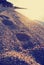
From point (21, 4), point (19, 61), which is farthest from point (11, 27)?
point (21, 4)

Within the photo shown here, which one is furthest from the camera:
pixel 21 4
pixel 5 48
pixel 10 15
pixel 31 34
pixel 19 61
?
pixel 21 4

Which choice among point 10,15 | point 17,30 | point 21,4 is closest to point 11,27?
point 17,30

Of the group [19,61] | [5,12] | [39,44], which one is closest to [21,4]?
[5,12]

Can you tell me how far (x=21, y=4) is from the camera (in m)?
18.3

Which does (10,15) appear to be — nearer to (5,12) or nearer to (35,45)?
(5,12)

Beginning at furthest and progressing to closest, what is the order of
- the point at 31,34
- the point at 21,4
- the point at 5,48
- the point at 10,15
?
the point at 21,4 → the point at 10,15 → the point at 31,34 → the point at 5,48

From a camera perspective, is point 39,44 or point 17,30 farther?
point 17,30

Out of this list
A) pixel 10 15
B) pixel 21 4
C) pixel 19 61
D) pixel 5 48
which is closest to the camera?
pixel 19 61

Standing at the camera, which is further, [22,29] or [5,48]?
[22,29]

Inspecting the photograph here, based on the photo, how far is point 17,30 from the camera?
1163cm

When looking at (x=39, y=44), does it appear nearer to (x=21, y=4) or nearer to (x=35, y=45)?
(x=35, y=45)

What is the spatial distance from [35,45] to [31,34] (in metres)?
1.00

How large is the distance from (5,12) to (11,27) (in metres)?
1.73

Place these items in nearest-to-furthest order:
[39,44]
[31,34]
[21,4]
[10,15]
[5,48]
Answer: [5,48]
[39,44]
[31,34]
[10,15]
[21,4]
